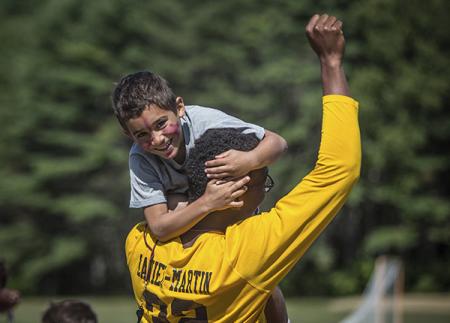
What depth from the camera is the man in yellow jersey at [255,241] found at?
2.74 meters

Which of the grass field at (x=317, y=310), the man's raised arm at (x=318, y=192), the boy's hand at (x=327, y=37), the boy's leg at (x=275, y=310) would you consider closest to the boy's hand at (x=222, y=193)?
the man's raised arm at (x=318, y=192)

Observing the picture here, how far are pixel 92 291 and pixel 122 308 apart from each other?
10926 millimetres

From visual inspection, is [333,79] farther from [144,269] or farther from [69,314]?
[69,314]

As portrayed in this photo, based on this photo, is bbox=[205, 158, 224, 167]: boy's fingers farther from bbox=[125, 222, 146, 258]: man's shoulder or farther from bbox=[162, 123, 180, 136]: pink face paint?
bbox=[125, 222, 146, 258]: man's shoulder

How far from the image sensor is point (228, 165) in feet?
9.61

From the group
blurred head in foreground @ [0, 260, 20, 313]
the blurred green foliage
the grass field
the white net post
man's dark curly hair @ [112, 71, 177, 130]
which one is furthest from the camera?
the blurred green foliage

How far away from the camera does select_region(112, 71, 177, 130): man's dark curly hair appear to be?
10.8 feet

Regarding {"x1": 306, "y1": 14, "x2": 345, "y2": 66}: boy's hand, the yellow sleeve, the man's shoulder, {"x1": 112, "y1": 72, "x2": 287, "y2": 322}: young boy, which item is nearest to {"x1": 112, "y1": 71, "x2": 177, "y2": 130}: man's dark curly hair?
{"x1": 112, "y1": 72, "x2": 287, "y2": 322}: young boy

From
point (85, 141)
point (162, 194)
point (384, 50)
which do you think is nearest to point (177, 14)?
point (85, 141)

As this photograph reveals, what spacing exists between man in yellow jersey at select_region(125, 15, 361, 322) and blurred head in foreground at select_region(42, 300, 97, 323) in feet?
4.88

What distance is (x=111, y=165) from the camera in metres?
39.0

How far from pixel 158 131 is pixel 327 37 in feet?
2.99

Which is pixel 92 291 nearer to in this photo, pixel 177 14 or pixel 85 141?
pixel 85 141

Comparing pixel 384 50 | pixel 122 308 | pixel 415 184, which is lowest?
pixel 122 308
